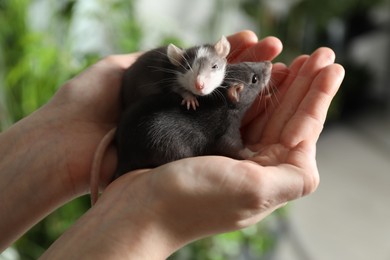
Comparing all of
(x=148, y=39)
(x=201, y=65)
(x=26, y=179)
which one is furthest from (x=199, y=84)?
(x=148, y=39)

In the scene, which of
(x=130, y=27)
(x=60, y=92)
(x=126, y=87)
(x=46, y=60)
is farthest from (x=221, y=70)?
(x=130, y=27)

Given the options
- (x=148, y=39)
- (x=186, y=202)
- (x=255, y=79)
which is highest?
(x=255, y=79)

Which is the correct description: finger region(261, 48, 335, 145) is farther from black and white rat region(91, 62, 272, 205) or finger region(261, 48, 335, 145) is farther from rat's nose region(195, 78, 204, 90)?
rat's nose region(195, 78, 204, 90)

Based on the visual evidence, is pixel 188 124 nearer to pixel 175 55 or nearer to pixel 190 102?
pixel 190 102

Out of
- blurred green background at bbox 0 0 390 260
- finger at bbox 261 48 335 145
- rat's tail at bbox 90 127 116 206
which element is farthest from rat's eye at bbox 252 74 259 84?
blurred green background at bbox 0 0 390 260

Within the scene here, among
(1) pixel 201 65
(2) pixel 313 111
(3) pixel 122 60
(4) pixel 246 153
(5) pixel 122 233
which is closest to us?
(5) pixel 122 233

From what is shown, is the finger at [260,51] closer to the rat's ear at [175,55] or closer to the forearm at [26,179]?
the rat's ear at [175,55]

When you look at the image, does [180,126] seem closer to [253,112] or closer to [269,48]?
[253,112]

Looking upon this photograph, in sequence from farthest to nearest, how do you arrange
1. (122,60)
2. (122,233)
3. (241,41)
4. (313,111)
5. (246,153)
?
(122,60)
(241,41)
(246,153)
(313,111)
(122,233)
